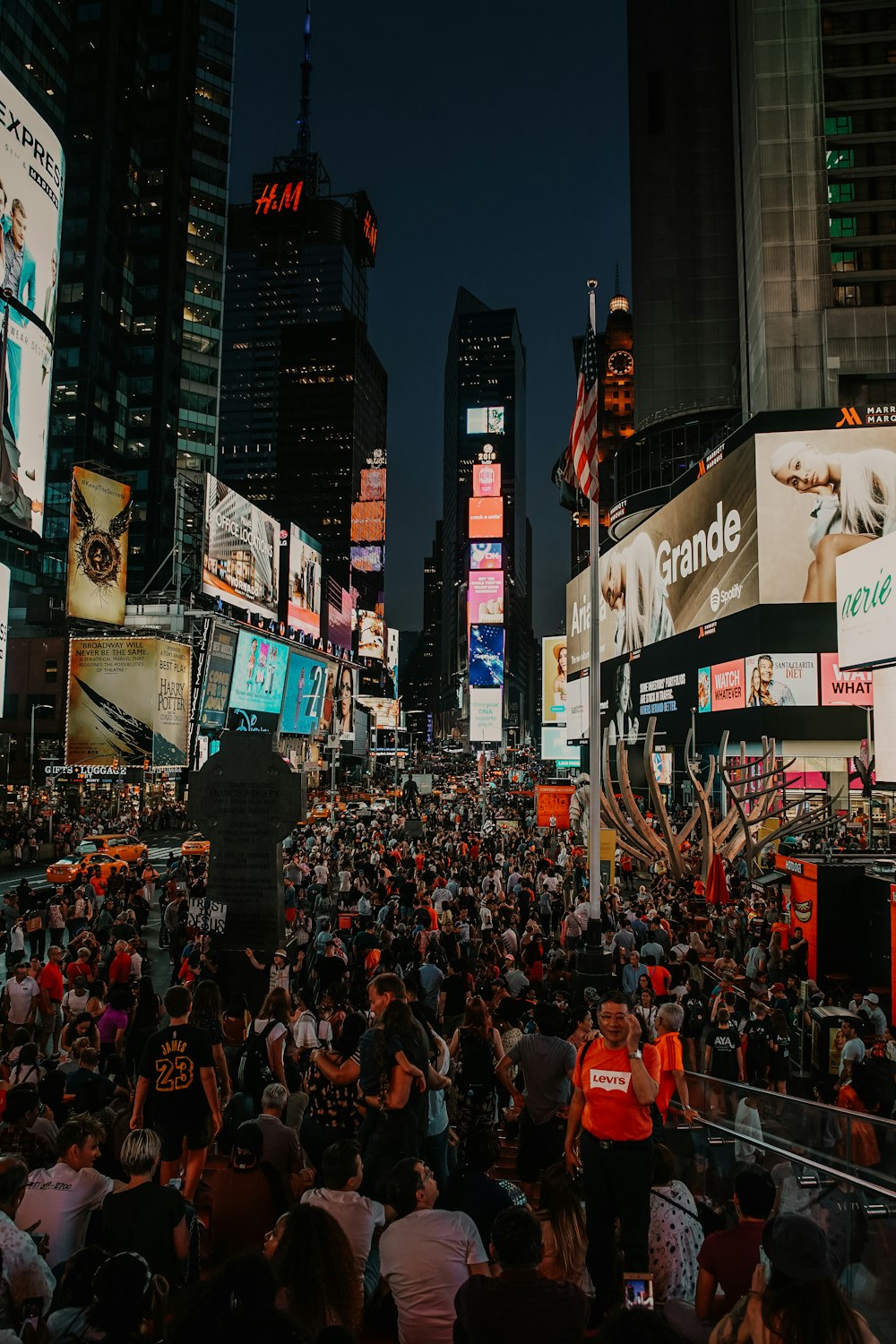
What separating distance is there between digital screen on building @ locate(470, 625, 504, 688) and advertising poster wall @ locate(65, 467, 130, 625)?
1837 cm

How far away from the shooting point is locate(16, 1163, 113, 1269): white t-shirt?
14.2 feet

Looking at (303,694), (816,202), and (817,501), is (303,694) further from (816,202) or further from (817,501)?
(816,202)

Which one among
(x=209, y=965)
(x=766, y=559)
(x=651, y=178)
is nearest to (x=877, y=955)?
(x=209, y=965)

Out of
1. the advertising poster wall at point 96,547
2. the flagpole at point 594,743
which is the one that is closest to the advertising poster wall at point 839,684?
the flagpole at point 594,743

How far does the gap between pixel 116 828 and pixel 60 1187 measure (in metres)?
33.4

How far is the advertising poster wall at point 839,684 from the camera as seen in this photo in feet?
121

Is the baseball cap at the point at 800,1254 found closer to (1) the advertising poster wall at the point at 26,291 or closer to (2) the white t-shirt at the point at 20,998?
(2) the white t-shirt at the point at 20,998

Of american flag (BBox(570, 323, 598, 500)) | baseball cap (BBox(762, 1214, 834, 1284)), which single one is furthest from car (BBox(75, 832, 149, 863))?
baseball cap (BBox(762, 1214, 834, 1284))

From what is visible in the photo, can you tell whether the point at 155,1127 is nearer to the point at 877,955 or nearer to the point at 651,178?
the point at 877,955

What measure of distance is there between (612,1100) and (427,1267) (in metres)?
1.31

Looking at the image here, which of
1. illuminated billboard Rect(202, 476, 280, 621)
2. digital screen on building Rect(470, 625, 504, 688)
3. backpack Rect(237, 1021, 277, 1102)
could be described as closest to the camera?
backpack Rect(237, 1021, 277, 1102)

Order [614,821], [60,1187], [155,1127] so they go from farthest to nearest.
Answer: [614,821] → [155,1127] → [60,1187]

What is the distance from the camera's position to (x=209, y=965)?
10.6 m

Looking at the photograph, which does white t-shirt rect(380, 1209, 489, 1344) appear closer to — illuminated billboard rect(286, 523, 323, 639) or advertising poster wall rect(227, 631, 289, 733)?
advertising poster wall rect(227, 631, 289, 733)
